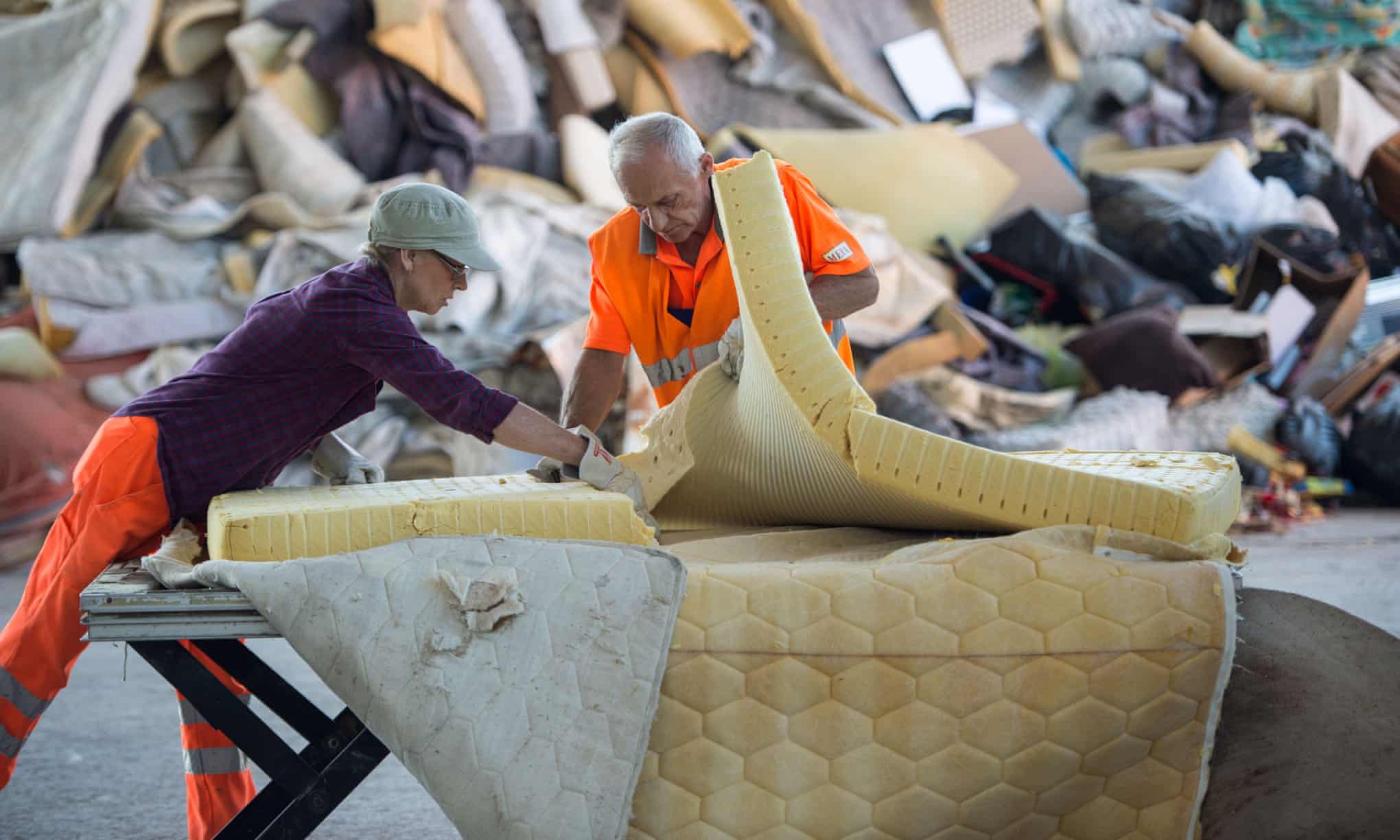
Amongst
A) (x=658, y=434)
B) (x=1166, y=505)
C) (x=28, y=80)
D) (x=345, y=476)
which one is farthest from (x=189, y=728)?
(x=28, y=80)

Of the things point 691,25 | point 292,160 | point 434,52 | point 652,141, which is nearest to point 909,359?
point 691,25

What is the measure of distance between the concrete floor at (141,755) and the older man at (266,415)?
0.27 m

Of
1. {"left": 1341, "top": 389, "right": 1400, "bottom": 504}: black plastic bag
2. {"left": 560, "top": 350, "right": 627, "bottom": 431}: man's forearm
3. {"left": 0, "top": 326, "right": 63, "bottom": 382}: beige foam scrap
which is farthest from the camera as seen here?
{"left": 1341, "top": 389, "right": 1400, "bottom": 504}: black plastic bag

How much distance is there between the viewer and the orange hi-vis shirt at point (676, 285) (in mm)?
2441

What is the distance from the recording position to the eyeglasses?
1986 millimetres

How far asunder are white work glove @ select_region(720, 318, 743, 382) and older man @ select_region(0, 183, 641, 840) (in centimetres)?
25

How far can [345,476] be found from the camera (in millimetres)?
2250

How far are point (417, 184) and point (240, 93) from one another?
4.74m

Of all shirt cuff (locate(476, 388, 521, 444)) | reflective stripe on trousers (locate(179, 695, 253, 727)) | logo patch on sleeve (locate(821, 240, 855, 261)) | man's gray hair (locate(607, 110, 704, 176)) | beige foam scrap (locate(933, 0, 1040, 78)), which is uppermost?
man's gray hair (locate(607, 110, 704, 176))

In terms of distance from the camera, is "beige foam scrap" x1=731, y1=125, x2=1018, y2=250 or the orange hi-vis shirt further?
"beige foam scrap" x1=731, y1=125, x2=1018, y2=250

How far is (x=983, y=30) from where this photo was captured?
25.5 feet

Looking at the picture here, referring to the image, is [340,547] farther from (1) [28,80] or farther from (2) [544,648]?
(1) [28,80]

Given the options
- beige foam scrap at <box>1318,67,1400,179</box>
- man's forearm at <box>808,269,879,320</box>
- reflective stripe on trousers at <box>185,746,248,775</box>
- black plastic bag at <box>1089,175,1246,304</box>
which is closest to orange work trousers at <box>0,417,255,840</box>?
reflective stripe on trousers at <box>185,746,248,775</box>

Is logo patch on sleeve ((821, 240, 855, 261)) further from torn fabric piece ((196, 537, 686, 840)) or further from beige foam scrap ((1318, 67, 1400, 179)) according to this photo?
beige foam scrap ((1318, 67, 1400, 179))
